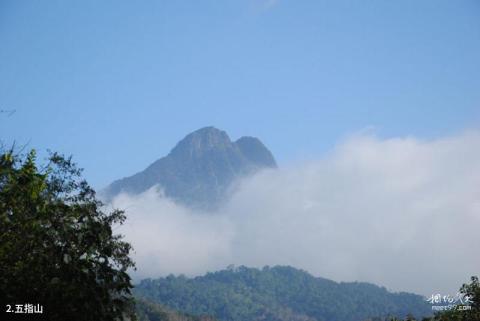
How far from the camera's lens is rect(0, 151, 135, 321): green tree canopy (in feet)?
77.9

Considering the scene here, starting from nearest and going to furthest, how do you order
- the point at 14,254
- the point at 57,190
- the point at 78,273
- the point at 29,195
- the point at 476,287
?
1. the point at 14,254
2. the point at 29,195
3. the point at 78,273
4. the point at 57,190
5. the point at 476,287

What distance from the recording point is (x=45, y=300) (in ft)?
78.3

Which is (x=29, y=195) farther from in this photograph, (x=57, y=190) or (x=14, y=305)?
(x=57, y=190)

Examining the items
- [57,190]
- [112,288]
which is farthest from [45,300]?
[57,190]

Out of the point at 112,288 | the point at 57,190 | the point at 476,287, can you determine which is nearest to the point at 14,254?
the point at 112,288

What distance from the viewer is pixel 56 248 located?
2930 cm

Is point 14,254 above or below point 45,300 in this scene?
above

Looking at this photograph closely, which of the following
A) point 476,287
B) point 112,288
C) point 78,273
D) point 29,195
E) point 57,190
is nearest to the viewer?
point 29,195

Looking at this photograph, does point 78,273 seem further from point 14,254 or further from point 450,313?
point 450,313

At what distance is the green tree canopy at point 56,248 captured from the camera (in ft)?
77.9

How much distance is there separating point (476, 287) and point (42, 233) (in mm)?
40003

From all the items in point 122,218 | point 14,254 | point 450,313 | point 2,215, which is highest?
point 122,218

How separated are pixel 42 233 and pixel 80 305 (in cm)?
453

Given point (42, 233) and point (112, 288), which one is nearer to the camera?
point (42, 233)
